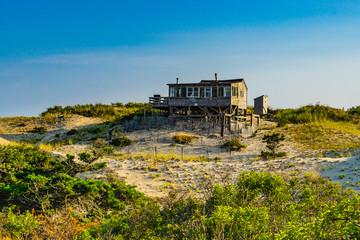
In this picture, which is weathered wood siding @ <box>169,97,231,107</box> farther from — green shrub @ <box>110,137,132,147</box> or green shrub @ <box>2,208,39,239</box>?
green shrub @ <box>2,208,39,239</box>

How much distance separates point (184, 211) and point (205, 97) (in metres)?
27.0

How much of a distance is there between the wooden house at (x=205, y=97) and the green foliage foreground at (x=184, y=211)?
73.2ft

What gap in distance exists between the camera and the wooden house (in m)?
35.4

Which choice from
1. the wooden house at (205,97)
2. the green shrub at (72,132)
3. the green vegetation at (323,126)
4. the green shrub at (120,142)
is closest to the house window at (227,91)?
the wooden house at (205,97)

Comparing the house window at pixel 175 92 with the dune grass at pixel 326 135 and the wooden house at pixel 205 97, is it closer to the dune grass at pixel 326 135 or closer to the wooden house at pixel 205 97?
the wooden house at pixel 205 97

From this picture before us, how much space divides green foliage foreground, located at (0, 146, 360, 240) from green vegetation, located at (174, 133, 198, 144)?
14895 mm

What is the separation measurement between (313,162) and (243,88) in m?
22.3

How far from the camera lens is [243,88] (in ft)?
130

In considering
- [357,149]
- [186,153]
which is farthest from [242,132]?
[357,149]

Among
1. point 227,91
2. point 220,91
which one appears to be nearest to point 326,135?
point 227,91

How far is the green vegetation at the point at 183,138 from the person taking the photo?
29016 mm

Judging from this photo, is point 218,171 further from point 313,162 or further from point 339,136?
point 339,136

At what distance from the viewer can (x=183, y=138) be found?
96.7 feet

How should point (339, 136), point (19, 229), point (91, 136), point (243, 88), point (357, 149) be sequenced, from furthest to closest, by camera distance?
1. point (243, 88)
2. point (91, 136)
3. point (339, 136)
4. point (357, 149)
5. point (19, 229)
